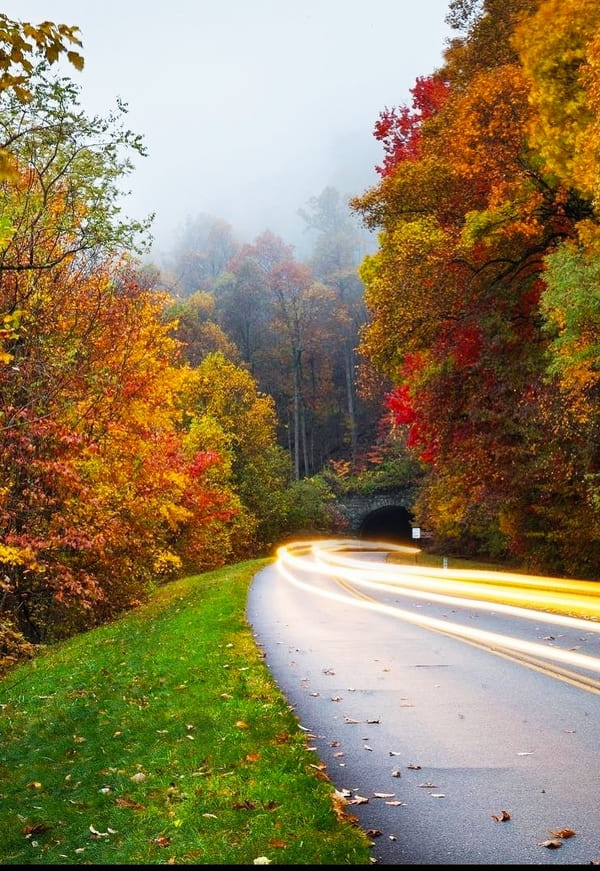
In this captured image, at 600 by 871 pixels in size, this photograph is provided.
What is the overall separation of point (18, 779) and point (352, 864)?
13.0ft

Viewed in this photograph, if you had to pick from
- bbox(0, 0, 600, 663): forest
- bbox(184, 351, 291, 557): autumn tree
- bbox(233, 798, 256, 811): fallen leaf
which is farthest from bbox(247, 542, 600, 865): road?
bbox(184, 351, 291, 557): autumn tree

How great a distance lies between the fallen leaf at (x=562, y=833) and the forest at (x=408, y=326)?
18.4ft

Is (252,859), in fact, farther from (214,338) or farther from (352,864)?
(214,338)

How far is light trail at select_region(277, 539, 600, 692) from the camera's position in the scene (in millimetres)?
10227

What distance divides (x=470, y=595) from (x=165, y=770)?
1269cm

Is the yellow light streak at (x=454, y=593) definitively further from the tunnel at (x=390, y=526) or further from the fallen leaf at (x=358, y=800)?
the tunnel at (x=390, y=526)

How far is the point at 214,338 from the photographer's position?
65688 mm

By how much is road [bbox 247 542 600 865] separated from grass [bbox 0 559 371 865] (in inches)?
14.6

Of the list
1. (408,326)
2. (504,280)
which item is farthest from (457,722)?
(504,280)

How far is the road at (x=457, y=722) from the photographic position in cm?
474

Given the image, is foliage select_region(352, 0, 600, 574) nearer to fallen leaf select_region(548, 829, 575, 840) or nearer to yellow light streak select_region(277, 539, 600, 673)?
yellow light streak select_region(277, 539, 600, 673)

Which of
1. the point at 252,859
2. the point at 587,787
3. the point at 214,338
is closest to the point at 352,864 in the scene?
the point at 252,859

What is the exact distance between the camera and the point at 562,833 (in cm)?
462

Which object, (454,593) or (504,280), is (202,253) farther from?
(454,593)
